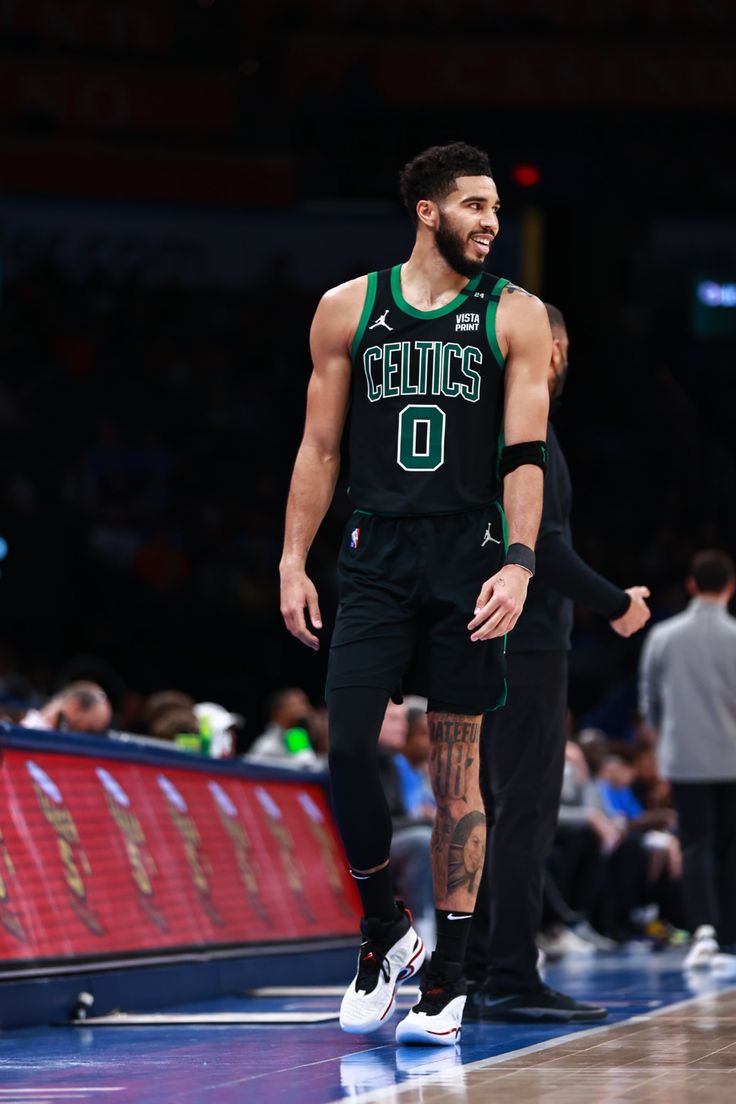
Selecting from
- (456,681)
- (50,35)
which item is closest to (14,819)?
(456,681)

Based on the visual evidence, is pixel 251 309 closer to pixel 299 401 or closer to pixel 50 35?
pixel 299 401

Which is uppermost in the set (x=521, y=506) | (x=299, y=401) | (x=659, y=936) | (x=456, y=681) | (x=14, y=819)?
(x=299, y=401)

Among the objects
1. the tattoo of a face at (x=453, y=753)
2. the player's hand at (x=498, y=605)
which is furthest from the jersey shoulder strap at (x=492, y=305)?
the tattoo of a face at (x=453, y=753)

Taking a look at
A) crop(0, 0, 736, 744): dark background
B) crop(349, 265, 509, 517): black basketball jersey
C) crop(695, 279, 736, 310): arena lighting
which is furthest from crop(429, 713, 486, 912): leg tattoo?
crop(695, 279, 736, 310): arena lighting

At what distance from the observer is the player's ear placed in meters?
5.10

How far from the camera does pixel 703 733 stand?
29.9ft

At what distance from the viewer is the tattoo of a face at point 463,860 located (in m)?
4.90

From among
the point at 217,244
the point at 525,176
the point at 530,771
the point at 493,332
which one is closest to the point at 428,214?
the point at 493,332

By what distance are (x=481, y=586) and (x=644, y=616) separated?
949mm

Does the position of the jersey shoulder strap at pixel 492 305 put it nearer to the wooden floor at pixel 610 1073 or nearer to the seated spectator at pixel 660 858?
the wooden floor at pixel 610 1073

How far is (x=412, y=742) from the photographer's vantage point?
1112cm

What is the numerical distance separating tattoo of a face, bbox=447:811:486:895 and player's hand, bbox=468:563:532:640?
55 centimetres

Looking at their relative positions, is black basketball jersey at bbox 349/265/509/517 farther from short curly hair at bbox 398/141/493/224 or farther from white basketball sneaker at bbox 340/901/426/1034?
white basketball sneaker at bbox 340/901/426/1034

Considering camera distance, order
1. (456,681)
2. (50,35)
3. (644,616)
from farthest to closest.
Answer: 1. (50,35)
2. (644,616)
3. (456,681)
